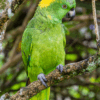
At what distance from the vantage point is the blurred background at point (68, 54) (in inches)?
112

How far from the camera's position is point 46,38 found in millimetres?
1766

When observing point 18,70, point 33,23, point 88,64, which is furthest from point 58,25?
point 18,70

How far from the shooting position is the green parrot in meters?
1.77

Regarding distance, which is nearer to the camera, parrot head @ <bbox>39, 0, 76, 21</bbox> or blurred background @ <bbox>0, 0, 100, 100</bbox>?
parrot head @ <bbox>39, 0, 76, 21</bbox>

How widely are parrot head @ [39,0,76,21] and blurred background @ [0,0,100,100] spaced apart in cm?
93

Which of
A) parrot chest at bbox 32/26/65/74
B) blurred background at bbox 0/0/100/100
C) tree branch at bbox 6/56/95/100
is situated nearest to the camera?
tree branch at bbox 6/56/95/100

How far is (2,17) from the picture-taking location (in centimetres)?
109

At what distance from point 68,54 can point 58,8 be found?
55.2 inches

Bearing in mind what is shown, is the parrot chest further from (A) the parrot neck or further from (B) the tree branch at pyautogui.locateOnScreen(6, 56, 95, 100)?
(B) the tree branch at pyautogui.locateOnScreen(6, 56, 95, 100)

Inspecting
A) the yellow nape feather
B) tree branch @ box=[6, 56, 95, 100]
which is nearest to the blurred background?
the yellow nape feather

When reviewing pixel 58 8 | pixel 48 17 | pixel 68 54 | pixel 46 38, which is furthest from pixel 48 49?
pixel 68 54

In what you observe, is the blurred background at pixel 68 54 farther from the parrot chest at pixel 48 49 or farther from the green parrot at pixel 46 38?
the parrot chest at pixel 48 49

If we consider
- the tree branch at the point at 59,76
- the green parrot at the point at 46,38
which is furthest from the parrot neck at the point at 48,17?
the tree branch at the point at 59,76

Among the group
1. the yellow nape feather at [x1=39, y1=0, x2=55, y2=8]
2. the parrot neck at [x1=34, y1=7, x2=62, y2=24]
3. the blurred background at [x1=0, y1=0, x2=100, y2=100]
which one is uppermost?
the yellow nape feather at [x1=39, y1=0, x2=55, y2=8]
